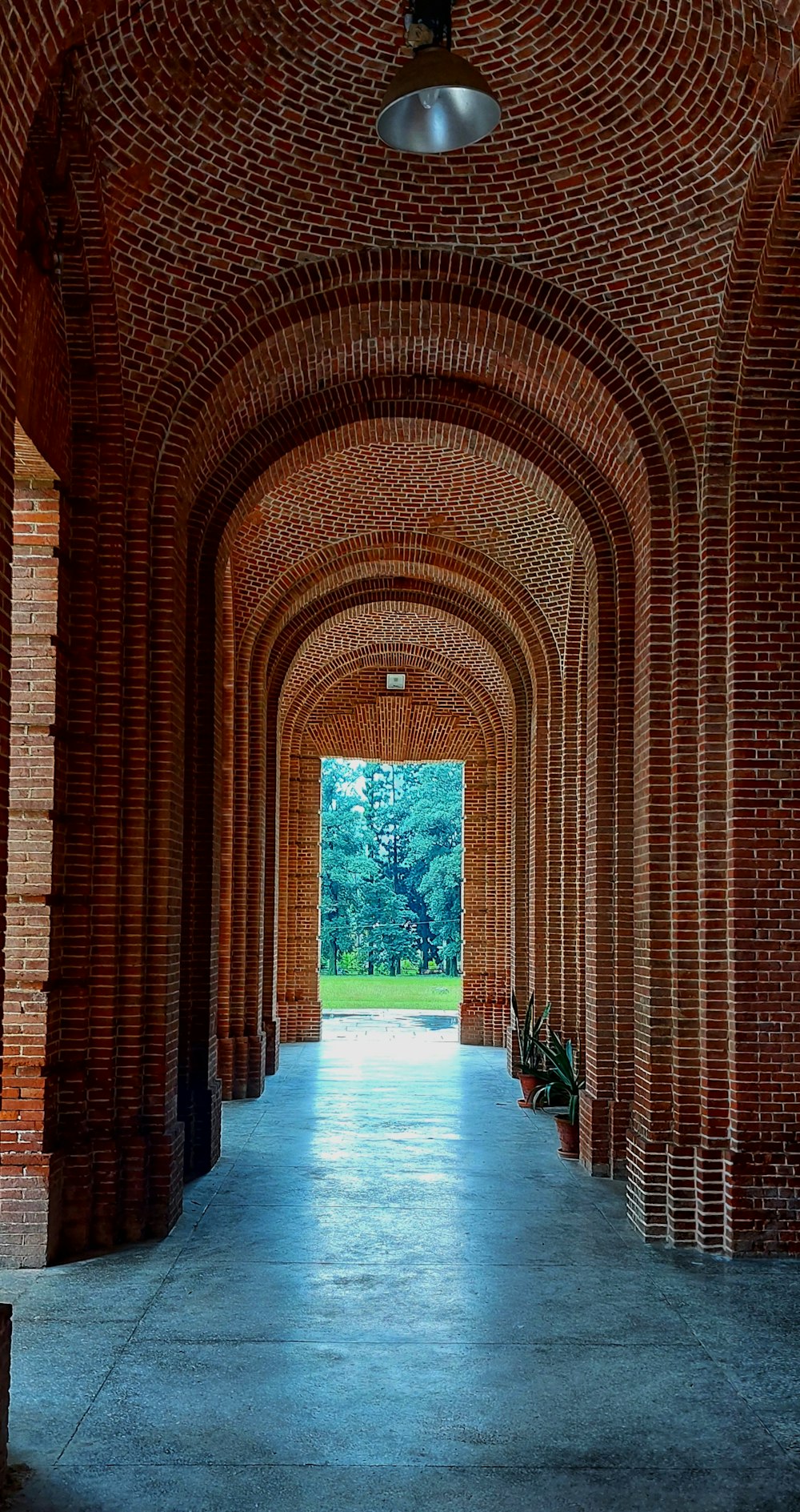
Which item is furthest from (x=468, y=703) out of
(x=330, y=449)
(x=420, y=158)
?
(x=420, y=158)

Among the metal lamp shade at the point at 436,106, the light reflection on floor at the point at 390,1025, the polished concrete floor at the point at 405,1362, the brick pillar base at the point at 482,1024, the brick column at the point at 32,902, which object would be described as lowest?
the light reflection on floor at the point at 390,1025

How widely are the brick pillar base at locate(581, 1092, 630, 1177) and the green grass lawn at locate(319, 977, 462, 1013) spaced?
17220 mm

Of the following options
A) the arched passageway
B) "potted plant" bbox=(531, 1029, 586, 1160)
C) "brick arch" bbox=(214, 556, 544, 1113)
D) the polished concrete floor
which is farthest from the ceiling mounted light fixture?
"brick arch" bbox=(214, 556, 544, 1113)

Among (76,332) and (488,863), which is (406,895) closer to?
(488,863)

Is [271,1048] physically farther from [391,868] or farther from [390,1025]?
[391,868]

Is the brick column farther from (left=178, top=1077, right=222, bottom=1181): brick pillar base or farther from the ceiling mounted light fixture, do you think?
the ceiling mounted light fixture

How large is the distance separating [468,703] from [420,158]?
45.3ft

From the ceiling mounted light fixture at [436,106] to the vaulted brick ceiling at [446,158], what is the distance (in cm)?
151

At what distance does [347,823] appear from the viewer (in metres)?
43.3

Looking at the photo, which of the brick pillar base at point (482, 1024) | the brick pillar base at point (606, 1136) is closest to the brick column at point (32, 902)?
the brick pillar base at point (606, 1136)

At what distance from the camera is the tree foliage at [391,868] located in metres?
42.5

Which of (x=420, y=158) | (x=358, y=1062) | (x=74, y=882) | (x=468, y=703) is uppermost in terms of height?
(x=420, y=158)

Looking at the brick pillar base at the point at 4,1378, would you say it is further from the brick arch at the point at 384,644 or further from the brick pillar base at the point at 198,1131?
the brick arch at the point at 384,644

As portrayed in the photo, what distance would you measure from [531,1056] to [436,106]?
35.0 ft
